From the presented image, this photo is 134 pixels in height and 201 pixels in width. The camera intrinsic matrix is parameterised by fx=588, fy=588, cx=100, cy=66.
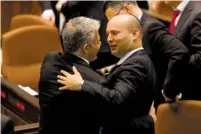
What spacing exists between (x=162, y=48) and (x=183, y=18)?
8.8 inches

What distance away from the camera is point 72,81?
2.99 meters

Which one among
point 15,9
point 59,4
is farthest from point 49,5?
point 15,9

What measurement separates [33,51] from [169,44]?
1634 mm

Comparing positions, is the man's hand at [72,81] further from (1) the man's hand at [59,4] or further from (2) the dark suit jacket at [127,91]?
(1) the man's hand at [59,4]

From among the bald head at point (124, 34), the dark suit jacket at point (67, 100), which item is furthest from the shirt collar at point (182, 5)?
the dark suit jacket at point (67, 100)

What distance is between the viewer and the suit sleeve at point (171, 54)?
3189 millimetres

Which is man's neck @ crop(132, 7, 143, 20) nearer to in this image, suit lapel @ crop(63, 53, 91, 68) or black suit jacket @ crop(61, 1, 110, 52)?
suit lapel @ crop(63, 53, 91, 68)

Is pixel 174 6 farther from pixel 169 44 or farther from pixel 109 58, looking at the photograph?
pixel 109 58

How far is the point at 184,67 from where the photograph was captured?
3.24 meters

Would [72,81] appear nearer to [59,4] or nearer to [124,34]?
[124,34]

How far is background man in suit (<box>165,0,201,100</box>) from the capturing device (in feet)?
10.7

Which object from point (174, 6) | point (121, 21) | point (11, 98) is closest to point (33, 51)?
point (11, 98)

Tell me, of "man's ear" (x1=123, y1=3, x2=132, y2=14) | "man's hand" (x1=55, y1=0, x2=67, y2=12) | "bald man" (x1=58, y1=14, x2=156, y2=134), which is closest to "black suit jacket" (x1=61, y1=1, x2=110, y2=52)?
"man's hand" (x1=55, y1=0, x2=67, y2=12)

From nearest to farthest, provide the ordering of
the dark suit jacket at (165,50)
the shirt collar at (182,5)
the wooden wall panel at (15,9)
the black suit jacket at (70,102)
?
1. the black suit jacket at (70,102)
2. the dark suit jacket at (165,50)
3. the shirt collar at (182,5)
4. the wooden wall panel at (15,9)
